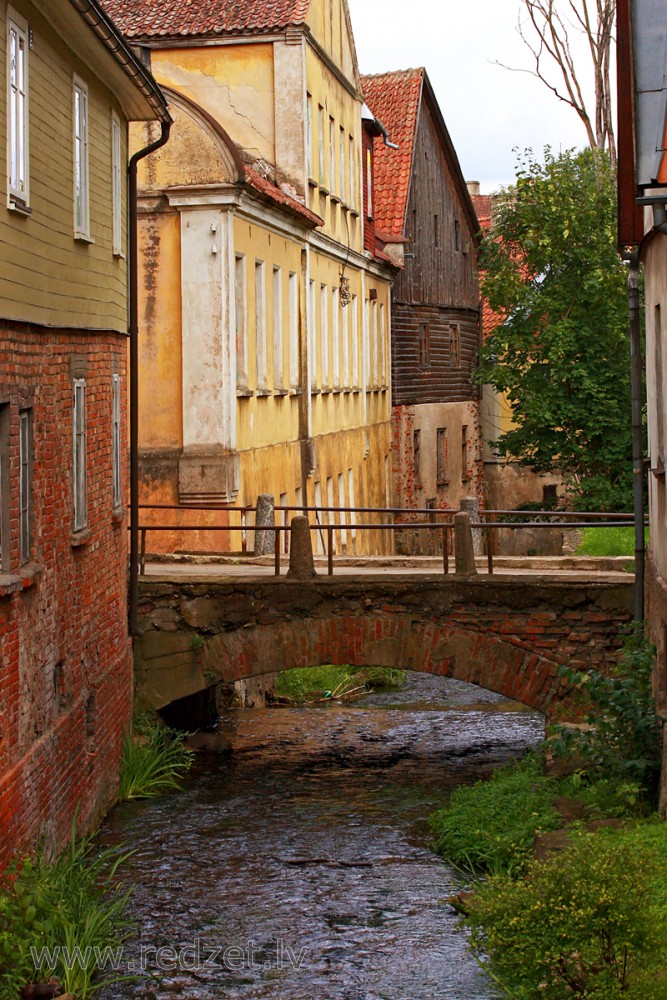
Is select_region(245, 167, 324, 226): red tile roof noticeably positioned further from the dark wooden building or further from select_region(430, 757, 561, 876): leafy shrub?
the dark wooden building

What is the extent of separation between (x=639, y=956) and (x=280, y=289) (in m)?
18.3

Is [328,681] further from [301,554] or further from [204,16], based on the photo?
[204,16]

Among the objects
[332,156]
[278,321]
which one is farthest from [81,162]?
[332,156]

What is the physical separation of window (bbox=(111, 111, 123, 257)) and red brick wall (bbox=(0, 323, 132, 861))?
1000mm

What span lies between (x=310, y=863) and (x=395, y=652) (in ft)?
11.5

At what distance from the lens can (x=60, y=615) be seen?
13211 millimetres

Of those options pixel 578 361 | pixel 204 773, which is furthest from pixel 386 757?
pixel 578 361

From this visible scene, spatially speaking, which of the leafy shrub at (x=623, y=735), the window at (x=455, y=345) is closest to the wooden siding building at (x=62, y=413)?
the leafy shrub at (x=623, y=735)

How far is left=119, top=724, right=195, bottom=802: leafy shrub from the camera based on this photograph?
1627 cm

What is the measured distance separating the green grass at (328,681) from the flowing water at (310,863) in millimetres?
1543

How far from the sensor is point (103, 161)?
50.7 feet

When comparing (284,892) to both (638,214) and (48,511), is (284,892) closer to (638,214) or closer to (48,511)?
(48,511)

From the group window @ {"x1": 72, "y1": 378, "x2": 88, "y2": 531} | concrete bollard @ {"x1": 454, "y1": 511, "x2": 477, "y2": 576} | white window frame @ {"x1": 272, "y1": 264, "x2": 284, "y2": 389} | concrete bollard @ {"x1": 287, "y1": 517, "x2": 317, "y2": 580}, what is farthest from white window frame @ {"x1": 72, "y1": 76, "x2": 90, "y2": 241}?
white window frame @ {"x1": 272, "y1": 264, "x2": 284, "y2": 389}

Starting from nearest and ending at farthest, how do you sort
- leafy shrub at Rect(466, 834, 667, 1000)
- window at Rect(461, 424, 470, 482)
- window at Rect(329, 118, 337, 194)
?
1. leafy shrub at Rect(466, 834, 667, 1000)
2. window at Rect(329, 118, 337, 194)
3. window at Rect(461, 424, 470, 482)
